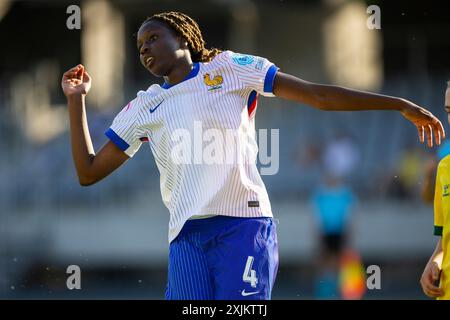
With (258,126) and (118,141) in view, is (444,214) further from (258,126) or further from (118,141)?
(258,126)

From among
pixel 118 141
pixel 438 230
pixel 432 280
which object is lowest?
pixel 432 280

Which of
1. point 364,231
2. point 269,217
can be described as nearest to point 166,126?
point 269,217

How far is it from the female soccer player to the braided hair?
55 mm

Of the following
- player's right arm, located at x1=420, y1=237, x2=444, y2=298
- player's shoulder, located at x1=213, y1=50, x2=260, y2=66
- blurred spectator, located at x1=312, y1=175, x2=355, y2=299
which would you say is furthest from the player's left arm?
blurred spectator, located at x1=312, y1=175, x2=355, y2=299

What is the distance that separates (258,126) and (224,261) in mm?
12510

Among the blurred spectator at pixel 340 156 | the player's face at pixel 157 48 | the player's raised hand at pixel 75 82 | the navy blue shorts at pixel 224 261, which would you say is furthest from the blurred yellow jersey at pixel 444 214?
the blurred spectator at pixel 340 156

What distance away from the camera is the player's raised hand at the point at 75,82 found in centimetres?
533

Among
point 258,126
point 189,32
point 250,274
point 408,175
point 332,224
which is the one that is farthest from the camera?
point 258,126

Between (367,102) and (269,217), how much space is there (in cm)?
73

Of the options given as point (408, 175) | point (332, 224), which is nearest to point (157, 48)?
point (332, 224)

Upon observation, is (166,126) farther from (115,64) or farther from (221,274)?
(115,64)

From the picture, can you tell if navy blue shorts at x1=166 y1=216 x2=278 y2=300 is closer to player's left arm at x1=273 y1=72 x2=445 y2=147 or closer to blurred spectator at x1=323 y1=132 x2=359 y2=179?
player's left arm at x1=273 y1=72 x2=445 y2=147

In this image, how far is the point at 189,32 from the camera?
538 centimetres

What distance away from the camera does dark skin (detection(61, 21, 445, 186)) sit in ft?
16.3
